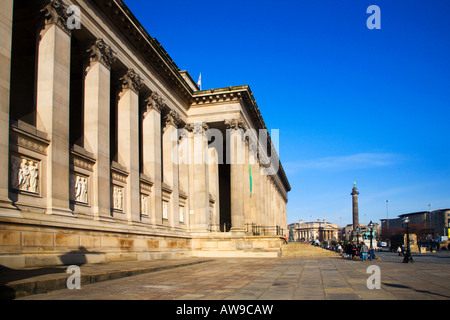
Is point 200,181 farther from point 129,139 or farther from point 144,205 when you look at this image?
point 129,139

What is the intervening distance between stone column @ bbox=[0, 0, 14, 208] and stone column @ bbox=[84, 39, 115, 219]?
6.78m

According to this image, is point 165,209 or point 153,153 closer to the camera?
point 153,153

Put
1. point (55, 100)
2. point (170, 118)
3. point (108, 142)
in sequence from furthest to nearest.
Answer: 1. point (170, 118)
2. point (108, 142)
3. point (55, 100)

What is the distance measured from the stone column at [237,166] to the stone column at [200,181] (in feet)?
7.98

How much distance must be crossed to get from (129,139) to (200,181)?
1249 cm

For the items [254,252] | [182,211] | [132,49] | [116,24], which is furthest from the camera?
[182,211]

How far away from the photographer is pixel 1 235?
45.2 ft

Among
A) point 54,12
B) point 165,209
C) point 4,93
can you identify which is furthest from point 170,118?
point 4,93

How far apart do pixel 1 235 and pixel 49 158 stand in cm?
464

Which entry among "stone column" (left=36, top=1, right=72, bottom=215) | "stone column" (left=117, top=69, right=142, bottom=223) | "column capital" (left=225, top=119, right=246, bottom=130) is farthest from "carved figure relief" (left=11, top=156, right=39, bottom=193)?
"column capital" (left=225, top=119, right=246, bottom=130)

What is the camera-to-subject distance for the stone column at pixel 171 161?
33.1 metres

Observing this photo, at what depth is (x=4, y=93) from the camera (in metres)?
14.9
